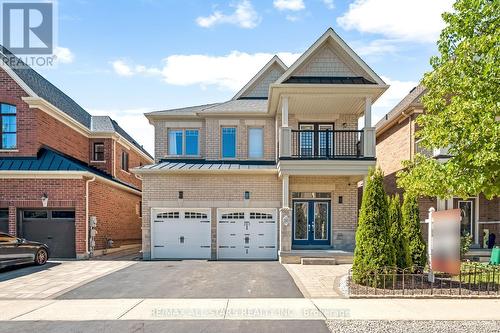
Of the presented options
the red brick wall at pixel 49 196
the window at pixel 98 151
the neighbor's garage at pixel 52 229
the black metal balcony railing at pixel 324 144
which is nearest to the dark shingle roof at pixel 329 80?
the black metal balcony railing at pixel 324 144

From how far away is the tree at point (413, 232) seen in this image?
11.0 metres

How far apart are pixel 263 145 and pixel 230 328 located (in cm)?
1208

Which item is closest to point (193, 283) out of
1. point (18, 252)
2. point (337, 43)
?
point (18, 252)

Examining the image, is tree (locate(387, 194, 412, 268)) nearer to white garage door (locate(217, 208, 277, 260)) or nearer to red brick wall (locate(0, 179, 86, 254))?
white garage door (locate(217, 208, 277, 260))

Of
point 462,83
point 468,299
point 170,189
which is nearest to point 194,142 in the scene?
point 170,189

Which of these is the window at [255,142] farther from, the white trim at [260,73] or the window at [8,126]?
the window at [8,126]

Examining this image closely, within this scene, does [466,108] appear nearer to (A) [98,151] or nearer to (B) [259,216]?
(B) [259,216]

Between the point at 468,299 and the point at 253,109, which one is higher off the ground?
the point at 253,109

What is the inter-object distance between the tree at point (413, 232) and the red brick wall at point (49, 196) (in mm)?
13593

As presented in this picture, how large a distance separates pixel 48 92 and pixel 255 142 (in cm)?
1207

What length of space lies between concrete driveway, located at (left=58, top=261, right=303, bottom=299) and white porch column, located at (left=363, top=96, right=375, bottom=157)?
6247 mm

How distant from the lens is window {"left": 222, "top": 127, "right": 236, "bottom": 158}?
17.8 meters

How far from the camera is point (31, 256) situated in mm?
13438

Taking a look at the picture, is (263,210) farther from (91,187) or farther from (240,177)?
(91,187)
